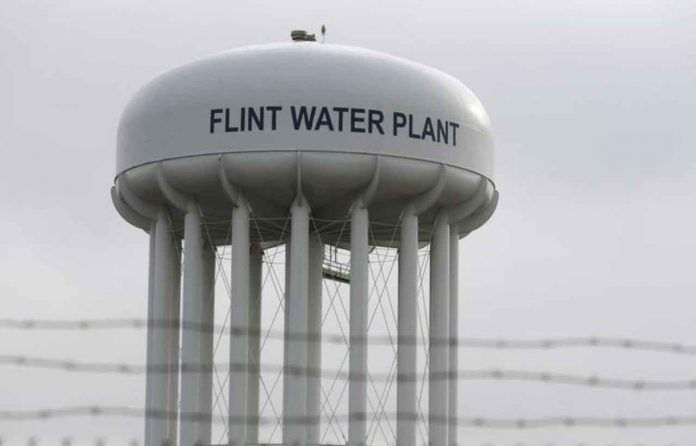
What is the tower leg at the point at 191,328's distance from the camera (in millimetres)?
30484

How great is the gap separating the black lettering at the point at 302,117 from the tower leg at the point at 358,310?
5.34ft

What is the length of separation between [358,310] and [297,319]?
41.6 inches

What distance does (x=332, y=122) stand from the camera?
29.9 metres

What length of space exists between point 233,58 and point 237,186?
2.49 meters

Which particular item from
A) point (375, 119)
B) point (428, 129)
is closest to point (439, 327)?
point (428, 129)

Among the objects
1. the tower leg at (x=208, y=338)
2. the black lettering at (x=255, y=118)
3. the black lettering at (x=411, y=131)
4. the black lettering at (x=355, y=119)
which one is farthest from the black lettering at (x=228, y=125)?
the tower leg at (x=208, y=338)

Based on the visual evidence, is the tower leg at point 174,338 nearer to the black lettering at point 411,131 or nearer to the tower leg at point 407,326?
the tower leg at point 407,326

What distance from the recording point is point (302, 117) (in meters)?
29.8

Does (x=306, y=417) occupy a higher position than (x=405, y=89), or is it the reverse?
(x=405, y=89)

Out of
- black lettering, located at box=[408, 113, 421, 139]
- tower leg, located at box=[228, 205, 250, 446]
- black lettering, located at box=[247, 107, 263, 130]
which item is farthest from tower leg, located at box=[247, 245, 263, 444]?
black lettering, located at box=[408, 113, 421, 139]

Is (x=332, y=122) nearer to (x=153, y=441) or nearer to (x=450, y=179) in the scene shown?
(x=450, y=179)

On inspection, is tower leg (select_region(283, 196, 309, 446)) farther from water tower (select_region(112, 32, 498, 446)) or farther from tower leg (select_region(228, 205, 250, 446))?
tower leg (select_region(228, 205, 250, 446))

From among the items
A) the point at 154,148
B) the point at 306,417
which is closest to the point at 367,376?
the point at 306,417

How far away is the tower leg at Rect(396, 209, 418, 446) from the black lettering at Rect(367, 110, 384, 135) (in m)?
1.61
